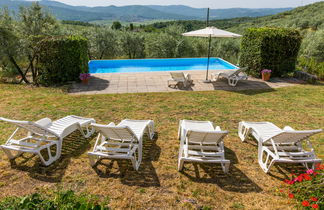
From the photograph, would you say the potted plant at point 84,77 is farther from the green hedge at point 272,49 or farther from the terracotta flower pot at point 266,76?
the terracotta flower pot at point 266,76

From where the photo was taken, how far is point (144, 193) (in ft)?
11.5

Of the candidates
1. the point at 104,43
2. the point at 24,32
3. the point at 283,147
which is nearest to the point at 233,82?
the point at 283,147

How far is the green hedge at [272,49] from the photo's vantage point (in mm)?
10930

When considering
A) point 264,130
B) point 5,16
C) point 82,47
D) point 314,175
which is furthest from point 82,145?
point 5,16

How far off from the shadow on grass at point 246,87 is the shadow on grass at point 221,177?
18.7 feet

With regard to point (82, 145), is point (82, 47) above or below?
above

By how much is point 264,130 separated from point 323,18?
49.6m

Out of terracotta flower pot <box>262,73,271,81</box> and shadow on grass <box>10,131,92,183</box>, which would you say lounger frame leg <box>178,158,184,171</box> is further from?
terracotta flower pot <box>262,73,271,81</box>

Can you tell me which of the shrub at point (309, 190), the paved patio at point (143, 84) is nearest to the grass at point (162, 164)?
the shrub at point (309, 190)

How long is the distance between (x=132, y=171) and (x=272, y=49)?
10.5 m

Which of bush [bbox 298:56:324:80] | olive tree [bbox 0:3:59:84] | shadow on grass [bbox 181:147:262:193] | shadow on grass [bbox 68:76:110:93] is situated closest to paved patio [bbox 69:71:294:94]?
shadow on grass [bbox 68:76:110:93]

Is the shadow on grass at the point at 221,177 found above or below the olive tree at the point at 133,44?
below

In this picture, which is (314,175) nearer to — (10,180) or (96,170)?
(96,170)

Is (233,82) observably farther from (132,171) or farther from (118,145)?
(132,171)
